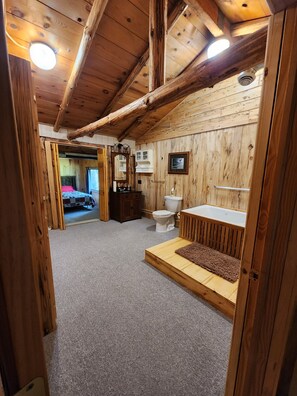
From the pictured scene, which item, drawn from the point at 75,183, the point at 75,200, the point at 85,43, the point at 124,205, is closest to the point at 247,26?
the point at 85,43

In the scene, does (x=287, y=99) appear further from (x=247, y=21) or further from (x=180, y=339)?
(x=247, y=21)

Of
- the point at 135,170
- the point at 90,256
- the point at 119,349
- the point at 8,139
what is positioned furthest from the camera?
the point at 135,170

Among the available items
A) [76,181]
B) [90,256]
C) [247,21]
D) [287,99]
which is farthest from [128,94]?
[76,181]

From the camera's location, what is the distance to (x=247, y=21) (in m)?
2.08

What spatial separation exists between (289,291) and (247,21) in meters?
2.94

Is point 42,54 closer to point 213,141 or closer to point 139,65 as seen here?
point 139,65

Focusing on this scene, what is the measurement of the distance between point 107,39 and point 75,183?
7.15 metres

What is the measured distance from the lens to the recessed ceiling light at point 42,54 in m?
2.05

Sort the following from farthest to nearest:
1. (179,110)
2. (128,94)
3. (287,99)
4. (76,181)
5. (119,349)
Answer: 1. (76,181)
2. (179,110)
3. (128,94)
4. (119,349)
5. (287,99)

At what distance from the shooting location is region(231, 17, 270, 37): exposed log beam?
1.94 meters

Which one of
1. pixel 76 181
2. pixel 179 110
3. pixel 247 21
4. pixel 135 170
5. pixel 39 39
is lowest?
pixel 76 181

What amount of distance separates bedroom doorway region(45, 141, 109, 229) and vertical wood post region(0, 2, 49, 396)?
3894mm

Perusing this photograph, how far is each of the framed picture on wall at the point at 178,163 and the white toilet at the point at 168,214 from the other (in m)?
0.61

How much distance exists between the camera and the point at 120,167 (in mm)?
4914
